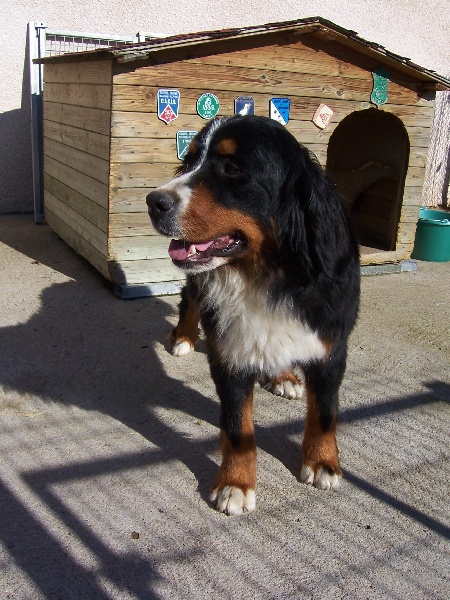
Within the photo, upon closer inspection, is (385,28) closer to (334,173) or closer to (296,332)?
(334,173)

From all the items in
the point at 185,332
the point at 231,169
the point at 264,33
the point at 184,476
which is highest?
the point at 264,33

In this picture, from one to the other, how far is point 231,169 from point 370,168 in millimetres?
5299

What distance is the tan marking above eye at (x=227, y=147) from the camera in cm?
234

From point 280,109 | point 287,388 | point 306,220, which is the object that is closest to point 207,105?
point 280,109

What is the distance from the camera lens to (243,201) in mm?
2336

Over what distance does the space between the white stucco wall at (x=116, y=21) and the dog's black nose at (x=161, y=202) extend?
6.59 m

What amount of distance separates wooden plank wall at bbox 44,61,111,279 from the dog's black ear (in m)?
2.70

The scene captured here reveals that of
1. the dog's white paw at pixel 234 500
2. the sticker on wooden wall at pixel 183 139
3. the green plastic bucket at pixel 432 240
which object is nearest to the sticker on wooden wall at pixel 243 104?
the sticker on wooden wall at pixel 183 139

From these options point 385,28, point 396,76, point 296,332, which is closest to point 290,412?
point 296,332

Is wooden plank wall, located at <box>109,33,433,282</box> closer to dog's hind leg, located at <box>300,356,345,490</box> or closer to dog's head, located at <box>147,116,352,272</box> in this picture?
dog's head, located at <box>147,116,352,272</box>

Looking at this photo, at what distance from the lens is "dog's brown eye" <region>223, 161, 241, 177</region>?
235cm

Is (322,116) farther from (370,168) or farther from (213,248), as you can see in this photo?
(213,248)

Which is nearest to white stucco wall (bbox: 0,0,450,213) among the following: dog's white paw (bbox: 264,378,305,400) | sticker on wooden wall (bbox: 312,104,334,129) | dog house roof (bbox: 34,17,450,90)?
dog house roof (bbox: 34,17,450,90)

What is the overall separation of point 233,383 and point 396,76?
14.0ft
